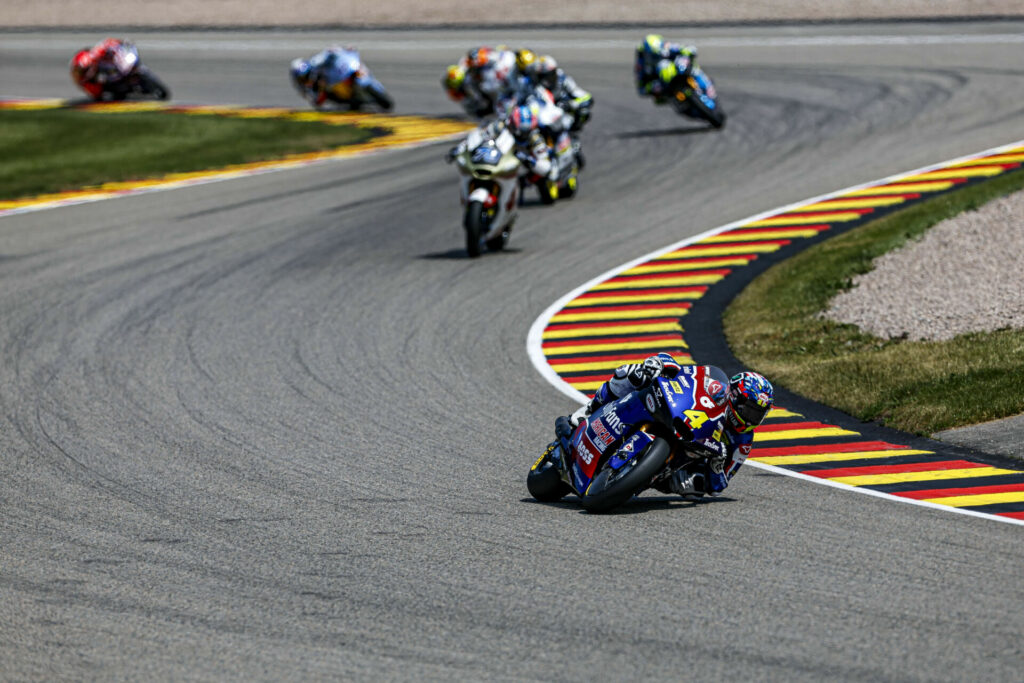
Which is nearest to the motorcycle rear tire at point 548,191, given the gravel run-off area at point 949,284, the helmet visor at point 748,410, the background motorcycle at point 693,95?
the background motorcycle at point 693,95

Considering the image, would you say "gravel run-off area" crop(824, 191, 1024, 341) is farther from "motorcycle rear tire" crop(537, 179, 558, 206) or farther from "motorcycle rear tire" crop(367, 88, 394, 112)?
"motorcycle rear tire" crop(367, 88, 394, 112)

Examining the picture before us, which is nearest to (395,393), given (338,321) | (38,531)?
(338,321)

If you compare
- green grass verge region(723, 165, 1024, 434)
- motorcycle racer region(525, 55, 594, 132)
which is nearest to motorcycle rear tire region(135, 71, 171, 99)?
motorcycle racer region(525, 55, 594, 132)

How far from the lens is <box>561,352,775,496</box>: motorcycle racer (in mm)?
10141

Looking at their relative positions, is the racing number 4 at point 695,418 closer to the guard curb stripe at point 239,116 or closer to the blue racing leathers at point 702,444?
the blue racing leathers at point 702,444

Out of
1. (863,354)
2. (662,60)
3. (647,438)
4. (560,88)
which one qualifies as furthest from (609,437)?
(662,60)

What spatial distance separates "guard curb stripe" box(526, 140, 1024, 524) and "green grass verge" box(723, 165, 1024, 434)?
620mm

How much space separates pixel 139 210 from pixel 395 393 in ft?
42.8

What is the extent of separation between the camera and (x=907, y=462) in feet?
39.8

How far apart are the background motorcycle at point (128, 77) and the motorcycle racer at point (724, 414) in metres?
32.5

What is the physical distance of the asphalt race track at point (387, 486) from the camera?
795 cm

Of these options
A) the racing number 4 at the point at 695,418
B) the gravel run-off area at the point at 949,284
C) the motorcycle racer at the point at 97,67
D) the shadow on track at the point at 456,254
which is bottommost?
→ the motorcycle racer at the point at 97,67

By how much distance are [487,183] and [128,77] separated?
22716 millimetres

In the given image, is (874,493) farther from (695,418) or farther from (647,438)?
(647,438)
